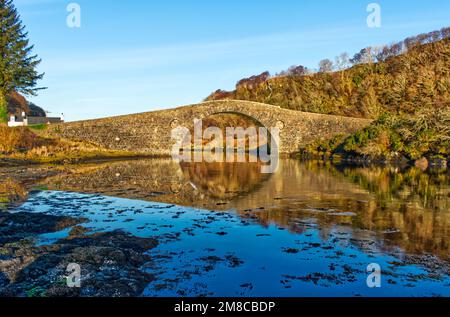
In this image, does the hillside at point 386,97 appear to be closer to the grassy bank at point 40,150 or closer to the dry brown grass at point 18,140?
the grassy bank at point 40,150

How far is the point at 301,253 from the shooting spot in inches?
344

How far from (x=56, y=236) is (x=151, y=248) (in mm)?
2768

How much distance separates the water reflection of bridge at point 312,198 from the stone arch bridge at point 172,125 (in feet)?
73.0

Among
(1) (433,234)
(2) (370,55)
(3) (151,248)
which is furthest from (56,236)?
(2) (370,55)

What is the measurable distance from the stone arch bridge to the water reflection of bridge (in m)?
22.2

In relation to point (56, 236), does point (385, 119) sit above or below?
above

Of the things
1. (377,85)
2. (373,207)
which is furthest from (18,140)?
(377,85)

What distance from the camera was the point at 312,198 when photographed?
54.3ft

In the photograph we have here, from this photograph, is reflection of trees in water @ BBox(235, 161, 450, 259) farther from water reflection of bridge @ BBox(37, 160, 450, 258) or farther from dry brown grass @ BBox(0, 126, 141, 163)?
dry brown grass @ BBox(0, 126, 141, 163)

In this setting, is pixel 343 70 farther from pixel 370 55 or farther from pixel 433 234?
pixel 433 234

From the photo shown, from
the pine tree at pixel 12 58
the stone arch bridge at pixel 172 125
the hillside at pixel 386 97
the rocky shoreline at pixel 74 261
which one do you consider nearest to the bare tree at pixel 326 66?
the hillside at pixel 386 97

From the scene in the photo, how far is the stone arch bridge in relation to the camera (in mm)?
45981

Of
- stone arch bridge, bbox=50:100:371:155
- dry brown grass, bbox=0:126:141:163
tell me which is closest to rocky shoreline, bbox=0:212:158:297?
dry brown grass, bbox=0:126:141:163
